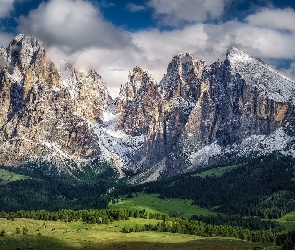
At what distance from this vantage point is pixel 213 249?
193250mm

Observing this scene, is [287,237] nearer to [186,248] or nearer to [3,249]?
[186,248]

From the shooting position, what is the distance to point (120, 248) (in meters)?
200

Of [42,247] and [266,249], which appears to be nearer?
[266,249]

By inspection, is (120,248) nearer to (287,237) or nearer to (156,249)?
(156,249)

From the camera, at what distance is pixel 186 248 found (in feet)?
651

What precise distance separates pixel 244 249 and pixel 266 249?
49.8ft

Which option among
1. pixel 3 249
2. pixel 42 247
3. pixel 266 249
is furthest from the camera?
pixel 42 247

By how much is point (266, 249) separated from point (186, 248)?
39.6 m

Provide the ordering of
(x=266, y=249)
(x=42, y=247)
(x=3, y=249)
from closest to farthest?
(x=266, y=249) < (x=3, y=249) < (x=42, y=247)

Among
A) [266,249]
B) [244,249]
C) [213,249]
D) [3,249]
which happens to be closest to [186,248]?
[213,249]

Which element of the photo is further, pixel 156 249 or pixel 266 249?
pixel 156 249

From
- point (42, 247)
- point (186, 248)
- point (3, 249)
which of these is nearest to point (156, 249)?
point (186, 248)

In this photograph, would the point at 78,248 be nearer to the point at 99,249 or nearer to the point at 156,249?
the point at 99,249

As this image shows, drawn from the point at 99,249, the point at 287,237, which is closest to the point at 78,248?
the point at 99,249
